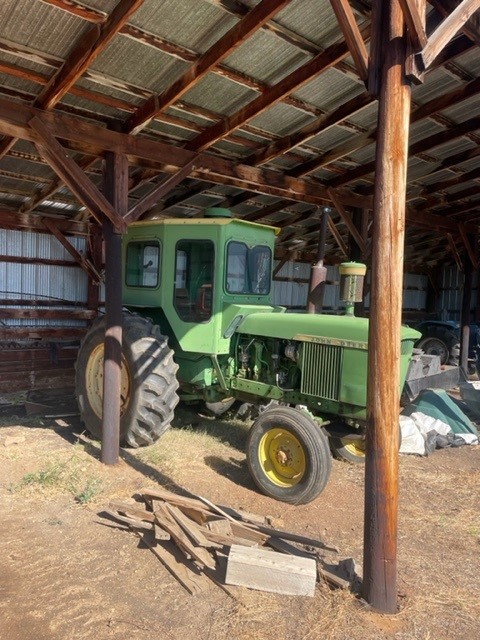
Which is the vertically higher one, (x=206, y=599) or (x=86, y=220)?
(x=86, y=220)

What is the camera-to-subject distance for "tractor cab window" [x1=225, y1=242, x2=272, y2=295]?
5.93 m

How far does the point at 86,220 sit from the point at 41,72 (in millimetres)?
4716

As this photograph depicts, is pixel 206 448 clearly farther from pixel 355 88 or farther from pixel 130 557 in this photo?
pixel 355 88

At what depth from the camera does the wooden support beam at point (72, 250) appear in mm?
8795

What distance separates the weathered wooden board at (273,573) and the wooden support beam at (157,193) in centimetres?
343

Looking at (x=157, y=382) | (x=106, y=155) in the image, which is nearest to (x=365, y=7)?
(x=106, y=155)

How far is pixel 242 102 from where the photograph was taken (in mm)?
5500

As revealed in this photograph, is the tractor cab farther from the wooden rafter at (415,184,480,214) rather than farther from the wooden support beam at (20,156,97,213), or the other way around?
the wooden rafter at (415,184,480,214)

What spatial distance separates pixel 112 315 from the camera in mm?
5414

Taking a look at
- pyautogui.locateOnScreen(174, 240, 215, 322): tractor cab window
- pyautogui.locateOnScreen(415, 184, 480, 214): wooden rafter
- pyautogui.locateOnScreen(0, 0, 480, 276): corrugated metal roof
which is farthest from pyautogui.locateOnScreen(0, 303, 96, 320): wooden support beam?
pyautogui.locateOnScreen(415, 184, 480, 214): wooden rafter

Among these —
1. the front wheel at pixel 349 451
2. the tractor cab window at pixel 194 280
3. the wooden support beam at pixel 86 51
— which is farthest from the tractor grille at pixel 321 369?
the wooden support beam at pixel 86 51

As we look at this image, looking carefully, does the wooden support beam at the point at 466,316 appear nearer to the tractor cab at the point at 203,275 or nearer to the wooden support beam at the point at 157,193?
the tractor cab at the point at 203,275

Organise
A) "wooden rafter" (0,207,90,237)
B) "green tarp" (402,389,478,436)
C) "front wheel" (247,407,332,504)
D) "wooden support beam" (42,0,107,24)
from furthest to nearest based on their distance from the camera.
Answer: "wooden rafter" (0,207,90,237)
"green tarp" (402,389,478,436)
"front wheel" (247,407,332,504)
"wooden support beam" (42,0,107,24)

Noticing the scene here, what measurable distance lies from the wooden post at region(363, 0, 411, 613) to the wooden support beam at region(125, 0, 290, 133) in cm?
118
